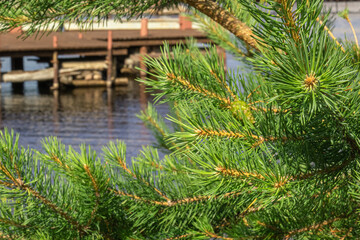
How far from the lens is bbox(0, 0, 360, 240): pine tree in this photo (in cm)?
118

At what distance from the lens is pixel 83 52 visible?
2420 cm

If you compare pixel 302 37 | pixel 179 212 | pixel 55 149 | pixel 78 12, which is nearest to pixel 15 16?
pixel 78 12

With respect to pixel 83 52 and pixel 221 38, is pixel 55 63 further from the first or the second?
pixel 221 38

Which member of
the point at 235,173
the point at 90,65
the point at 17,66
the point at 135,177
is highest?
the point at 235,173

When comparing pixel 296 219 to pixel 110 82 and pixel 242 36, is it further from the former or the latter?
pixel 110 82

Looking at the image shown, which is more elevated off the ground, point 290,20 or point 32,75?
point 290,20

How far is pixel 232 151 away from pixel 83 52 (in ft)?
76.3

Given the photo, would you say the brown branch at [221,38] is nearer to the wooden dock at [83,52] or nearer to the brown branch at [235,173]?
the brown branch at [235,173]

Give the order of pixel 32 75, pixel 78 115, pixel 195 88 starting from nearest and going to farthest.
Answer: pixel 195 88 < pixel 78 115 < pixel 32 75

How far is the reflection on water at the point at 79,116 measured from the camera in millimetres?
16484

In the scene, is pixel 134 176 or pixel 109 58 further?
pixel 109 58

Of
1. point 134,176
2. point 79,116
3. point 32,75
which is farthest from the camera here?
point 32,75

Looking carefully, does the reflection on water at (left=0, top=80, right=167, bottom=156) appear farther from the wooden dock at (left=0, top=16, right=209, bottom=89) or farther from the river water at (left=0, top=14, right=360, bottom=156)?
the wooden dock at (left=0, top=16, right=209, bottom=89)

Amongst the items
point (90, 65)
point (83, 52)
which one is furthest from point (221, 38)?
point (90, 65)
